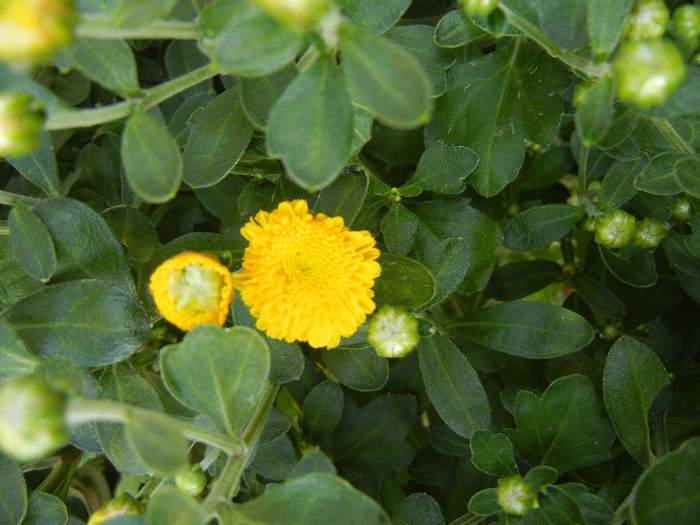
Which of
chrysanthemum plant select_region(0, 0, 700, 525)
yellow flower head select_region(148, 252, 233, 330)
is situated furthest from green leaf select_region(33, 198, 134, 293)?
yellow flower head select_region(148, 252, 233, 330)

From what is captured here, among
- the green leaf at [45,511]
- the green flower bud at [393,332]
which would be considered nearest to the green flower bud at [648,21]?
the green flower bud at [393,332]

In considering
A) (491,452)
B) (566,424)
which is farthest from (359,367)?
(566,424)

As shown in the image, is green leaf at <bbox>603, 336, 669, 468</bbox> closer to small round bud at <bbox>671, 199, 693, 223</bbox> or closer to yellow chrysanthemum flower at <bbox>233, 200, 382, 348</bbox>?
small round bud at <bbox>671, 199, 693, 223</bbox>

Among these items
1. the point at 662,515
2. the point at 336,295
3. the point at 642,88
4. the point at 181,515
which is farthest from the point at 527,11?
the point at 181,515

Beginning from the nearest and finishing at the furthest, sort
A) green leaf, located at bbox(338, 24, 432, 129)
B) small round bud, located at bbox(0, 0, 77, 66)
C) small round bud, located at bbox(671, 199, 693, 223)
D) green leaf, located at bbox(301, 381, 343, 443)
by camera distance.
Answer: small round bud, located at bbox(0, 0, 77, 66)
green leaf, located at bbox(338, 24, 432, 129)
small round bud, located at bbox(671, 199, 693, 223)
green leaf, located at bbox(301, 381, 343, 443)

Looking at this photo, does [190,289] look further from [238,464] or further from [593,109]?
[593,109]

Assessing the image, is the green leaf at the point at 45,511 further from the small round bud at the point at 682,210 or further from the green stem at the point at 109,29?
the small round bud at the point at 682,210
